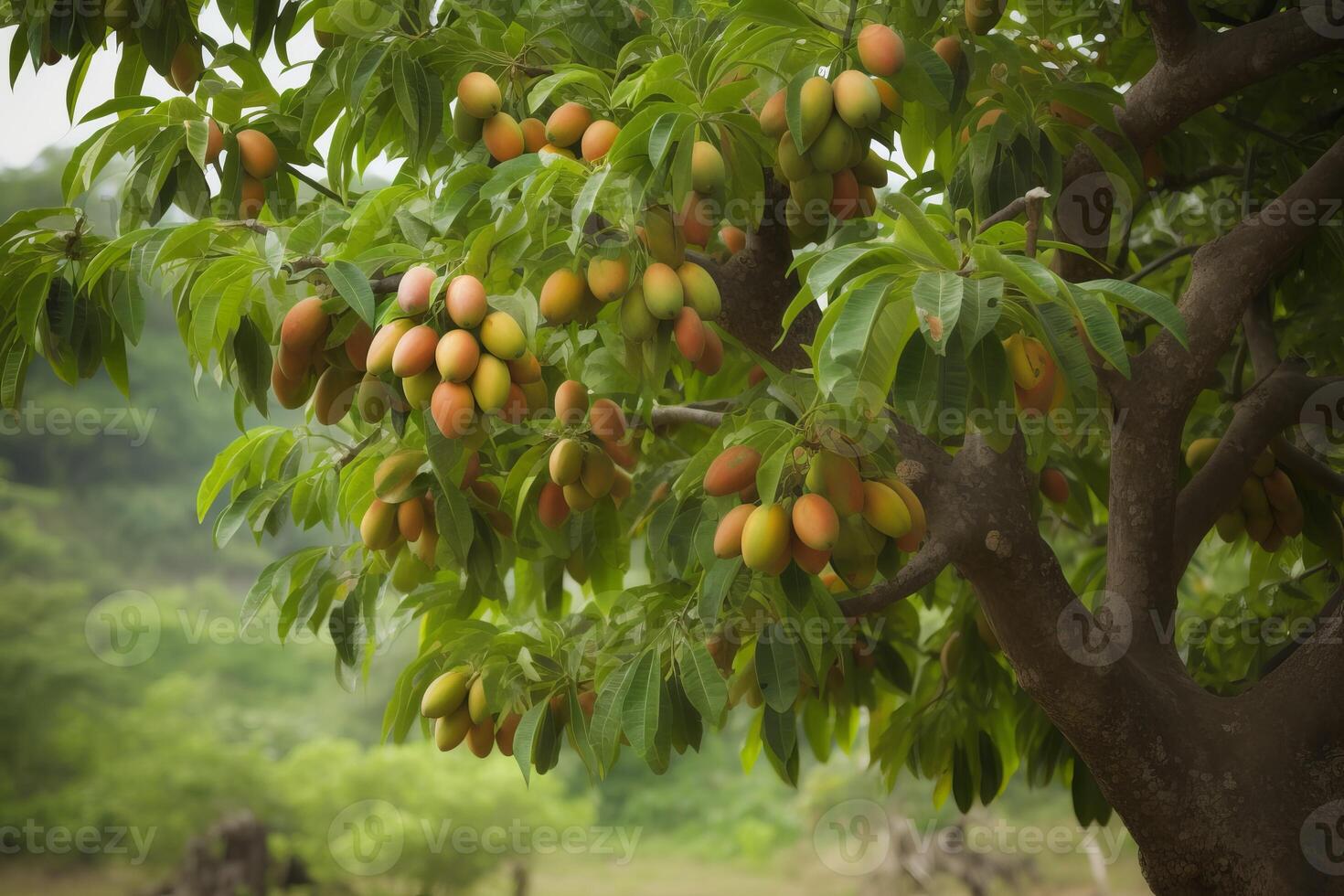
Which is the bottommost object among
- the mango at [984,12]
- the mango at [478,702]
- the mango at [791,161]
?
the mango at [478,702]

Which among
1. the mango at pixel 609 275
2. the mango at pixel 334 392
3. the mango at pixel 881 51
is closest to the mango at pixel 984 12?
the mango at pixel 881 51

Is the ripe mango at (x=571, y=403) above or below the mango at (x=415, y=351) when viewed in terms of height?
below

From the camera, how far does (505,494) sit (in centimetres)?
170

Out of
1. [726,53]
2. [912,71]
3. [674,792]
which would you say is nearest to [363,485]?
[726,53]

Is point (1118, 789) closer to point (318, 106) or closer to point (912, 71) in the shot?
point (912, 71)

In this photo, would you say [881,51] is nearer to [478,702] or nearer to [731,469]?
[731,469]

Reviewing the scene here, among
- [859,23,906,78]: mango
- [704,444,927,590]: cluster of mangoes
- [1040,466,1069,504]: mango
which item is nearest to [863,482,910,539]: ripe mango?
[704,444,927,590]: cluster of mangoes

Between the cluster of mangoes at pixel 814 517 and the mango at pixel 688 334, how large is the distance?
13 centimetres

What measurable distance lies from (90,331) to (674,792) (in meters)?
6.80

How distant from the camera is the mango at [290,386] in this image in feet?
4.57

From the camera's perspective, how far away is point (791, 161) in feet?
4.33

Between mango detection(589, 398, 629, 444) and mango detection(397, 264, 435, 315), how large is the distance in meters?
0.34

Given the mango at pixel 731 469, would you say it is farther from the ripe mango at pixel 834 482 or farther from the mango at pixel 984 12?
the mango at pixel 984 12

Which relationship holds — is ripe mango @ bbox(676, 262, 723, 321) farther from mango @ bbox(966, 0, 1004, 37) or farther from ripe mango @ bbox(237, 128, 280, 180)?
ripe mango @ bbox(237, 128, 280, 180)
